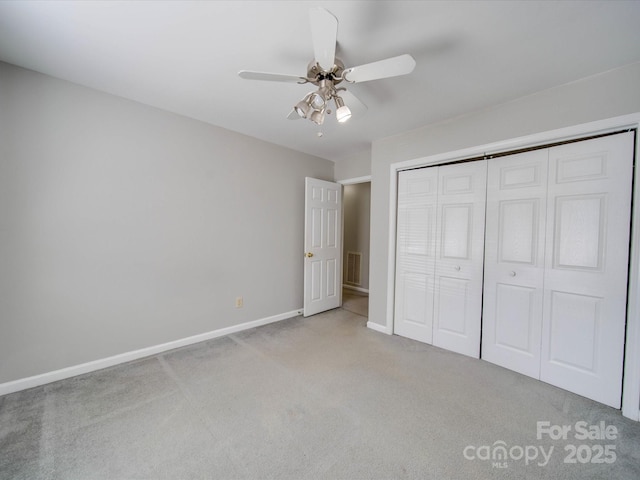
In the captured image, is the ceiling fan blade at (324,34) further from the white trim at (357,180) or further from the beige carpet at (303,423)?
the white trim at (357,180)

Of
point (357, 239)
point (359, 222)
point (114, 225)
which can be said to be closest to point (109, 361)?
point (114, 225)

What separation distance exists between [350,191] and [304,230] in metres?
2.32

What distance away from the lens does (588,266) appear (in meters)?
1.96

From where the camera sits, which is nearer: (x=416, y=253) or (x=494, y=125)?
(x=494, y=125)

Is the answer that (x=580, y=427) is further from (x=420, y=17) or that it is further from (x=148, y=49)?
(x=148, y=49)

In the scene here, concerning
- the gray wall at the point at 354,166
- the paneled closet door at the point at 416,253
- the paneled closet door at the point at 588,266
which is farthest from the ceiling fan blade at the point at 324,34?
the gray wall at the point at 354,166

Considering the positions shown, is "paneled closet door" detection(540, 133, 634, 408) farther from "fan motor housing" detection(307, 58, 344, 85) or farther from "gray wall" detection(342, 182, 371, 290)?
"gray wall" detection(342, 182, 371, 290)

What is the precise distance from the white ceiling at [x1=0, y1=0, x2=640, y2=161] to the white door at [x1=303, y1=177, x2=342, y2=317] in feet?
5.19

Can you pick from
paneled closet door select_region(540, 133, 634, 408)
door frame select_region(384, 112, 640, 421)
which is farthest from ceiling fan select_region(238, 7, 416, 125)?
paneled closet door select_region(540, 133, 634, 408)

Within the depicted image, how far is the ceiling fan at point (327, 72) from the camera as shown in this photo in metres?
1.19

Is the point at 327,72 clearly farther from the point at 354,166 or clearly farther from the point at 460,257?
the point at 354,166

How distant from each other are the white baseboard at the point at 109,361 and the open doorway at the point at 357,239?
271cm

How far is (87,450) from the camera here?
1.45 meters

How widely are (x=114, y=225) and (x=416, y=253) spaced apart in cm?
310
